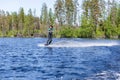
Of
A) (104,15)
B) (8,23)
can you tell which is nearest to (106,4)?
(104,15)

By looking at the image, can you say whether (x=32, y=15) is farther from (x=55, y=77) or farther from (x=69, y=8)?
(x=55, y=77)

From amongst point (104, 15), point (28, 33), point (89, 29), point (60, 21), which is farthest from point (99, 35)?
point (28, 33)

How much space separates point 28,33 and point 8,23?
2183 centimetres

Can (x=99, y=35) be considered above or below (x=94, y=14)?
below

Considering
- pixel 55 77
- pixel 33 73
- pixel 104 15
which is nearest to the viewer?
pixel 55 77

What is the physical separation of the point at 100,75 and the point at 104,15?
118877 millimetres

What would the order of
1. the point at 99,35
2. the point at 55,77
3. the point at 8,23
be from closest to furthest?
the point at 55,77
the point at 99,35
the point at 8,23

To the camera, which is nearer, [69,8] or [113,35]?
[113,35]

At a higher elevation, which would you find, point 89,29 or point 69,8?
point 69,8

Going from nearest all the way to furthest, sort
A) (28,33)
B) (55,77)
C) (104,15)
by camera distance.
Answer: (55,77) < (104,15) < (28,33)

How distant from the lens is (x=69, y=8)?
458 ft

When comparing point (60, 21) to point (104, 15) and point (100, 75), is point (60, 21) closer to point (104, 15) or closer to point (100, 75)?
point (104, 15)

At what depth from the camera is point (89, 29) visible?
127 meters

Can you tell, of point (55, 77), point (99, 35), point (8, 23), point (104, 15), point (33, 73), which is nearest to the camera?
point (55, 77)
